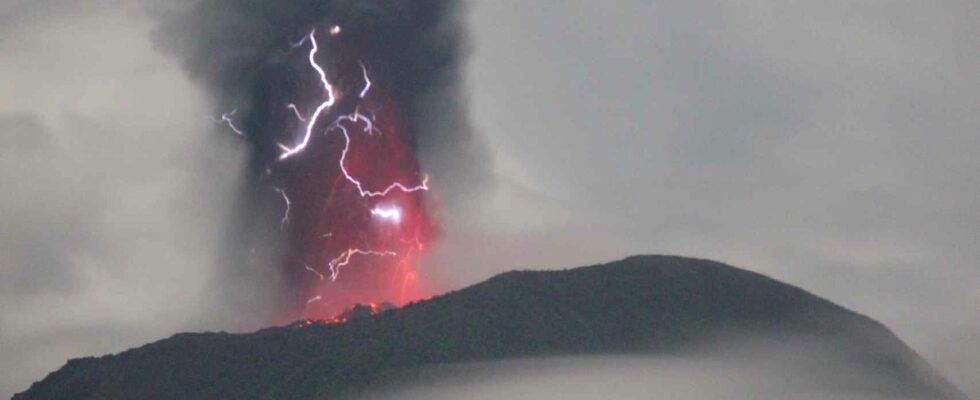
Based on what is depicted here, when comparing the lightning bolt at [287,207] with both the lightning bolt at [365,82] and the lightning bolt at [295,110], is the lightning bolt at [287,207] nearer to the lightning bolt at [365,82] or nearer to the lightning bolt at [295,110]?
the lightning bolt at [295,110]

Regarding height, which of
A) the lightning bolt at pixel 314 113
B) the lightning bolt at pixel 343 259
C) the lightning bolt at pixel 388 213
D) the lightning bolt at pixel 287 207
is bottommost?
the lightning bolt at pixel 343 259

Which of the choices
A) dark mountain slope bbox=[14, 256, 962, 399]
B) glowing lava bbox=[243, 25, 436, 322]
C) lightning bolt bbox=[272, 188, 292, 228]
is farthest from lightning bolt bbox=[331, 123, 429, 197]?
dark mountain slope bbox=[14, 256, 962, 399]

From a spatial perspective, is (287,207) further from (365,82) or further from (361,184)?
(365,82)

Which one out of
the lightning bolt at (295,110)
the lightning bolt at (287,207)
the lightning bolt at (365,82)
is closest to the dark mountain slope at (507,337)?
the lightning bolt at (287,207)

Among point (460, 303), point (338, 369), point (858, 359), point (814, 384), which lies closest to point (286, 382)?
point (338, 369)

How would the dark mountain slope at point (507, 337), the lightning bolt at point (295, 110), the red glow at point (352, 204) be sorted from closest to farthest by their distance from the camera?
the dark mountain slope at point (507, 337)
the red glow at point (352, 204)
the lightning bolt at point (295, 110)

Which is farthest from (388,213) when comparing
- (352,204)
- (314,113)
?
(314,113)

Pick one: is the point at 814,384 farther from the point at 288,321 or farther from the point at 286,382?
the point at 288,321

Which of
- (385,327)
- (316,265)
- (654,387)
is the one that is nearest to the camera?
(654,387)
